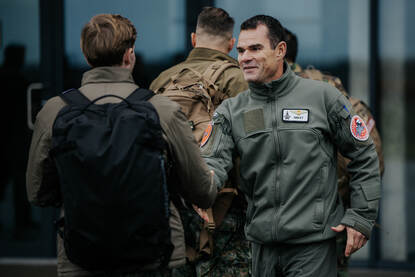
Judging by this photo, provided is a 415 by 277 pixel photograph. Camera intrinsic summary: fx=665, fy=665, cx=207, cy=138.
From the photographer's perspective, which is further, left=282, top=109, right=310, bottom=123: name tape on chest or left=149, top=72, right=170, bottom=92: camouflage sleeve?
left=149, top=72, right=170, bottom=92: camouflage sleeve

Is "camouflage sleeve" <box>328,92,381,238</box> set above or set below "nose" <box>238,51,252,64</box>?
below

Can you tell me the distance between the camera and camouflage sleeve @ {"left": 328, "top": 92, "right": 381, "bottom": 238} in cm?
324

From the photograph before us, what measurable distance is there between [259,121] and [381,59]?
346 centimetres

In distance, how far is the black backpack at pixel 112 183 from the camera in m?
2.42

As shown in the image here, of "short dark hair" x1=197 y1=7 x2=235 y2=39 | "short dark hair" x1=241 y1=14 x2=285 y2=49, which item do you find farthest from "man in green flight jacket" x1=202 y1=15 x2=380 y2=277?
"short dark hair" x1=197 y1=7 x2=235 y2=39

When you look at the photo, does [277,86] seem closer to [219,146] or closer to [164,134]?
[219,146]

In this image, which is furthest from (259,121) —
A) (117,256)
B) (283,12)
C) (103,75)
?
(283,12)

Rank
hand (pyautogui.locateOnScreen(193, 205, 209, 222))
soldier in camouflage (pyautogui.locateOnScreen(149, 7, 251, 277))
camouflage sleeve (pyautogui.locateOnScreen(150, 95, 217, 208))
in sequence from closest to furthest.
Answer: camouflage sleeve (pyautogui.locateOnScreen(150, 95, 217, 208)), hand (pyautogui.locateOnScreen(193, 205, 209, 222)), soldier in camouflage (pyautogui.locateOnScreen(149, 7, 251, 277))

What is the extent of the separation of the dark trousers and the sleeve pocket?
285 mm

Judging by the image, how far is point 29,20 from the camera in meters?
6.95

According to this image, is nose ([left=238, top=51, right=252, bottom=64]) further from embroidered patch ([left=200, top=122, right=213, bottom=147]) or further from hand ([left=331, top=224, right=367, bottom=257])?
hand ([left=331, top=224, right=367, bottom=257])

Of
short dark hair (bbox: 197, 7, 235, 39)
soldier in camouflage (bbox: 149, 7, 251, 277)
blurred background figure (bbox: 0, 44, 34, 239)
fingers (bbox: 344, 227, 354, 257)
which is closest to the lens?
fingers (bbox: 344, 227, 354, 257)

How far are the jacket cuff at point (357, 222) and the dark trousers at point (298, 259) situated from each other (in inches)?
6.4

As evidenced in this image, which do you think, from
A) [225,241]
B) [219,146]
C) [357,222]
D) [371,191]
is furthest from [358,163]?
[225,241]
